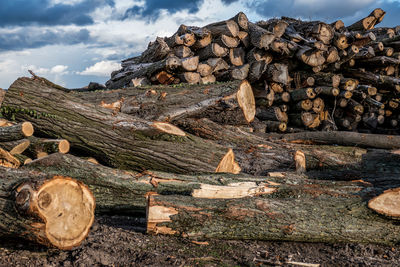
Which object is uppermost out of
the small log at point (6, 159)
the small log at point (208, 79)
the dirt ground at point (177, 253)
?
the small log at point (208, 79)

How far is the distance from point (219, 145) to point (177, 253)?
8.31 ft

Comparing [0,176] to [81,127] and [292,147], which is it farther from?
[292,147]

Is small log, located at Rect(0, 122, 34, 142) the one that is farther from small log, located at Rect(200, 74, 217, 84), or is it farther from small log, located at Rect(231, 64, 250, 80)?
small log, located at Rect(231, 64, 250, 80)

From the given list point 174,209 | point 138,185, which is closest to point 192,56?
point 138,185

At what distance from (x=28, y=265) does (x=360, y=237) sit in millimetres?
3282

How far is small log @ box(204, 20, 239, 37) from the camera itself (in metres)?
8.34

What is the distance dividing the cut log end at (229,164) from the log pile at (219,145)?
0.06 ft

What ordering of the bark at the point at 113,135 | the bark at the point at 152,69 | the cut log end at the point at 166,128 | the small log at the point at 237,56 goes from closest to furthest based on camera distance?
the bark at the point at 113,135, the cut log end at the point at 166,128, the bark at the point at 152,69, the small log at the point at 237,56

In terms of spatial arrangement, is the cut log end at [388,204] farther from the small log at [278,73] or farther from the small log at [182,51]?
the small log at [182,51]

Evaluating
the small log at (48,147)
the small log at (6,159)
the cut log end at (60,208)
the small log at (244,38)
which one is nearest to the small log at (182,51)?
the small log at (244,38)

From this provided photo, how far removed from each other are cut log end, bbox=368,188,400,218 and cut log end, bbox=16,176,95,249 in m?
2.98

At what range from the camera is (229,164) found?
5148 millimetres

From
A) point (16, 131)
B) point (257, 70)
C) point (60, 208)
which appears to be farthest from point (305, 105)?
point (60, 208)

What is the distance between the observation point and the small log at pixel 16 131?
4.71m
